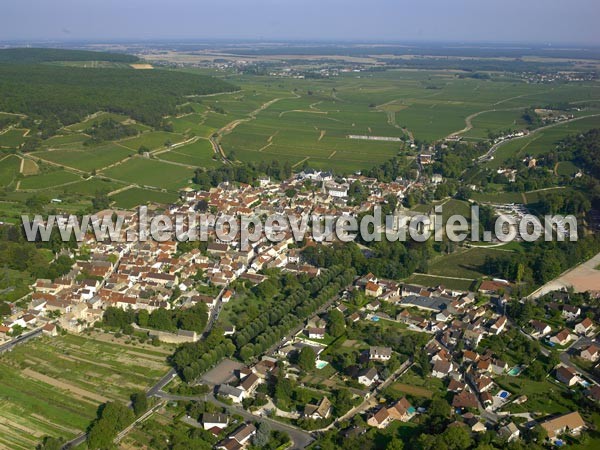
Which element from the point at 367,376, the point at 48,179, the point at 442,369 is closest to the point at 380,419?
the point at 367,376

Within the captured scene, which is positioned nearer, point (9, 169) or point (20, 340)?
point (20, 340)

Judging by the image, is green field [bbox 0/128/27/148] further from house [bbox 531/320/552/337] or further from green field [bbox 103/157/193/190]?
house [bbox 531/320/552/337]

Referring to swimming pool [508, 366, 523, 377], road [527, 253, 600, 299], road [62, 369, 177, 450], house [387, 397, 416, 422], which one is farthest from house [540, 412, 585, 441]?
road [62, 369, 177, 450]

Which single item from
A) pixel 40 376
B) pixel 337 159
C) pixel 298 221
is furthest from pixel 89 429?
pixel 337 159

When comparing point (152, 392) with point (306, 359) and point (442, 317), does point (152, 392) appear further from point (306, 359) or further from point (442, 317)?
point (442, 317)

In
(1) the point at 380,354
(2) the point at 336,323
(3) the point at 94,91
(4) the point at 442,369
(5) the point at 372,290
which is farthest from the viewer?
(3) the point at 94,91

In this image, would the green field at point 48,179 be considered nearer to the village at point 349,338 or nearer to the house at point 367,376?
the village at point 349,338

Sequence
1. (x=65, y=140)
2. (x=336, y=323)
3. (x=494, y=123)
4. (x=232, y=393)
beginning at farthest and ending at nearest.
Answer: (x=494, y=123)
(x=65, y=140)
(x=336, y=323)
(x=232, y=393)

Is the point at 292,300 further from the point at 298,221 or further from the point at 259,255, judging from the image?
the point at 298,221
